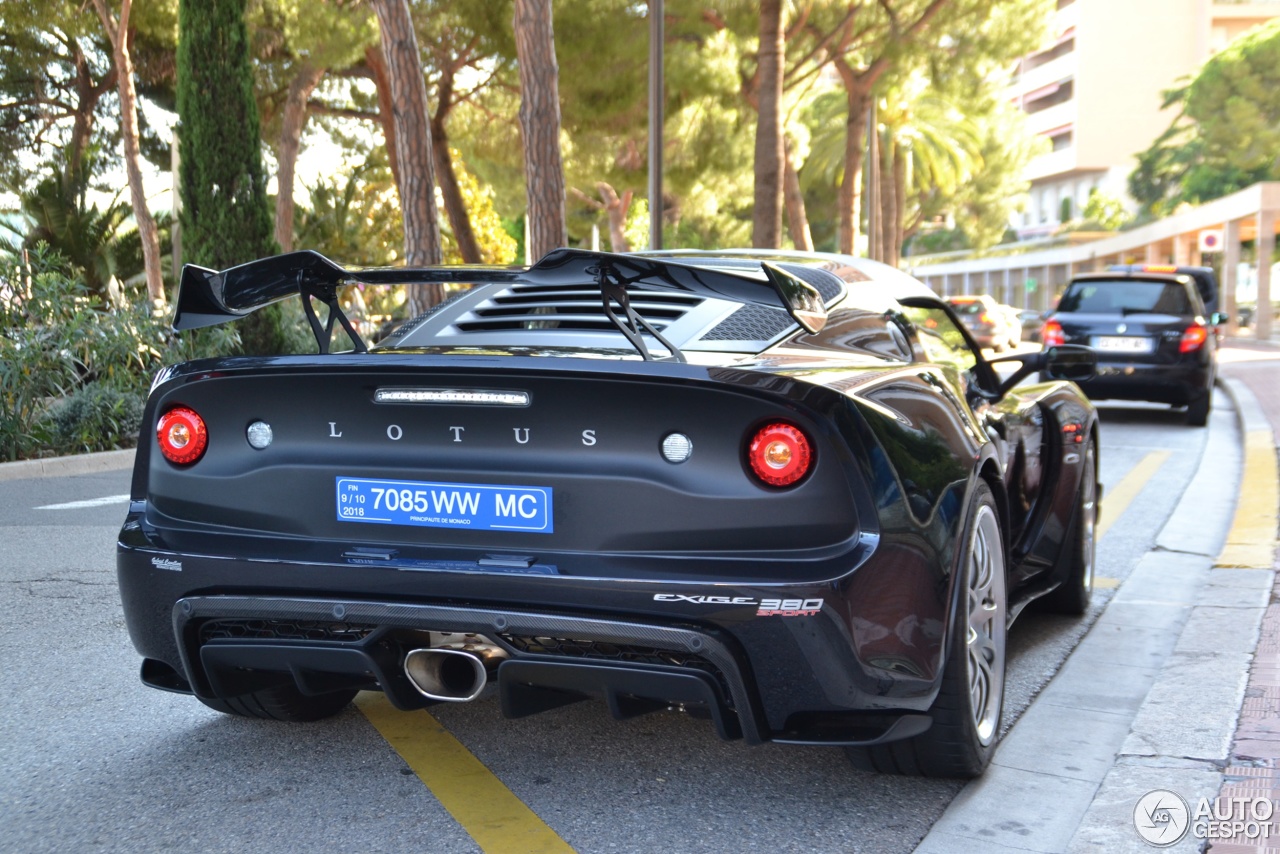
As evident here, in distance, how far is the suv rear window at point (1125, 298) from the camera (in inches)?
568

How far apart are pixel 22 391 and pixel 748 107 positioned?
21.9 m

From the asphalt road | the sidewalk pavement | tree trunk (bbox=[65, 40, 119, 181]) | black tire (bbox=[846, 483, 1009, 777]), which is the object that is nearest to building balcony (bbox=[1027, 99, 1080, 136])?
tree trunk (bbox=[65, 40, 119, 181])

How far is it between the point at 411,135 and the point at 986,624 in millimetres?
12563

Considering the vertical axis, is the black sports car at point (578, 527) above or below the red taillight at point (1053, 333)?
above

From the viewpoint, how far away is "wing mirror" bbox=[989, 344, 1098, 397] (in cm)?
480

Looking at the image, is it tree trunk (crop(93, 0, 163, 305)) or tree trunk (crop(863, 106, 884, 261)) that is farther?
tree trunk (crop(863, 106, 884, 261))

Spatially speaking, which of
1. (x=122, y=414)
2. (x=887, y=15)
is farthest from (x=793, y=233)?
(x=122, y=414)

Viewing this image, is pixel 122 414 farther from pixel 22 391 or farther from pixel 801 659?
pixel 801 659

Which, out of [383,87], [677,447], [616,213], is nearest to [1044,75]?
[616,213]

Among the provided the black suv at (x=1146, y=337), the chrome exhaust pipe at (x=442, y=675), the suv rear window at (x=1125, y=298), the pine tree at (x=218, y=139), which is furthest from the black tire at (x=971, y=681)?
the pine tree at (x=218, y=139)

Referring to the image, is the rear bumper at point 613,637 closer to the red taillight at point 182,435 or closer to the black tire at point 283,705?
the red taillight at point 182,435

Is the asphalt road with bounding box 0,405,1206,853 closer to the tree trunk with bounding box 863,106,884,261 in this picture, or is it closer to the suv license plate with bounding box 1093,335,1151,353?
the suv license plate with bounding box 1093,335,1151,353

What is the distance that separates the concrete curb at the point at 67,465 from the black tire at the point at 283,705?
7030 millimetres

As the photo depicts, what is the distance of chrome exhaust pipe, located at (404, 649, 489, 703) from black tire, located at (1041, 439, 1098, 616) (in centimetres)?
273
